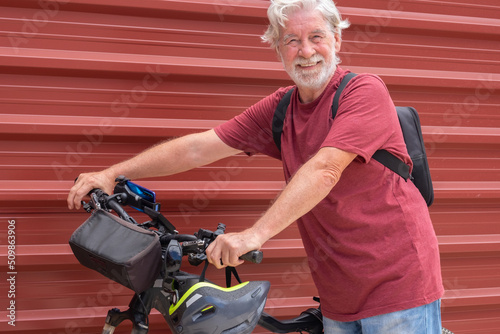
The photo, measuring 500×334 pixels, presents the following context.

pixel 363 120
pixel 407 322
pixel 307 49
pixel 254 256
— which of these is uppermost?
pixel 307 49

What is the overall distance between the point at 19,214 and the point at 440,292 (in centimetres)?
222

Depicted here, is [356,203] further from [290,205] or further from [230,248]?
[230,248]

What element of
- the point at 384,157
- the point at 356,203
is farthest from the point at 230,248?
the point at 384,157

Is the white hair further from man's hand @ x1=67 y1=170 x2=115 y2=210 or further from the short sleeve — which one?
man's hand @ x1=67 y1=170 x2=115 y2=210

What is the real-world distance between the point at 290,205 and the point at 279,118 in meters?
0.72

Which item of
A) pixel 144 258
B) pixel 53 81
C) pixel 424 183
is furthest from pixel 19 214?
pixel 424 183

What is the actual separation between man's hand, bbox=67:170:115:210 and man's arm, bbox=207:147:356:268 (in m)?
0.80

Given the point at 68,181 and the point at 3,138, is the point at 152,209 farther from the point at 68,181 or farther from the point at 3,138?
the point at 3,138

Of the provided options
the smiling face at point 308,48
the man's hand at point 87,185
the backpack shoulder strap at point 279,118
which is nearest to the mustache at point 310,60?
the smiling face at point 308,48

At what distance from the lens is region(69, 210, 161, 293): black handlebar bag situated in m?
1.98

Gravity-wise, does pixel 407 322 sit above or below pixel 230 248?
below

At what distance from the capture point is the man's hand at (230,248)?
1.98 m

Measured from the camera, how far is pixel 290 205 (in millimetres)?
2107

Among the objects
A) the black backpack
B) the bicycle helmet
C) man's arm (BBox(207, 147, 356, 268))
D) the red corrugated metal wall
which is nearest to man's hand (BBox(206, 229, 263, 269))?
man's arm (BBox(207, 147, 356, 268))
